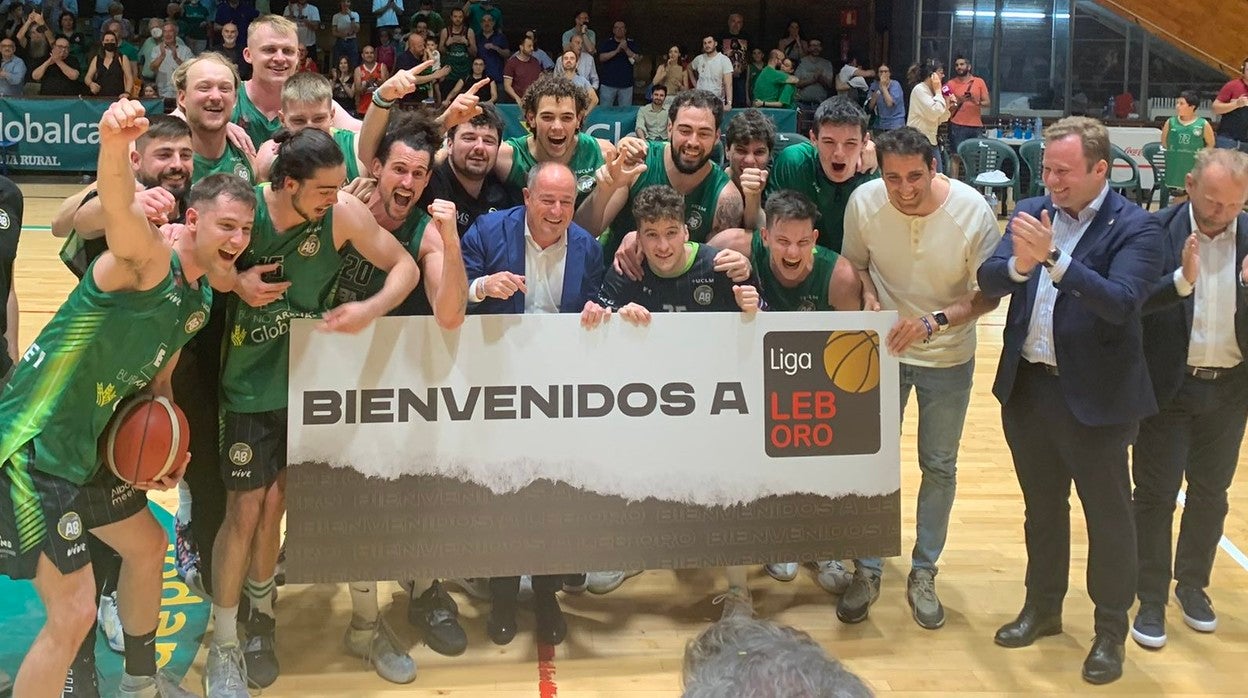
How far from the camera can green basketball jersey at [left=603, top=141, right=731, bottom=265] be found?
15.1 ft

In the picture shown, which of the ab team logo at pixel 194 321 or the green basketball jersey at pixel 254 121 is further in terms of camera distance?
the green basketball jersey at pixel 254 121

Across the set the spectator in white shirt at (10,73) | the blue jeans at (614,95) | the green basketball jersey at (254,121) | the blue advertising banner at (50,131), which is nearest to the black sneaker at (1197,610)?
the green basketball jersey at (254,121)

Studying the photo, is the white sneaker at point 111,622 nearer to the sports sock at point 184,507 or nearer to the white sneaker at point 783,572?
the sports sock at point 184,507

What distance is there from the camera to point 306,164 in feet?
11.5

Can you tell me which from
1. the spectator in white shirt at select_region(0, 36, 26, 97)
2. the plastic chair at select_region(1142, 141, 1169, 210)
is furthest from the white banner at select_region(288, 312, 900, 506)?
the spectator in white shirt at select_region(0, 36, 26, 97)

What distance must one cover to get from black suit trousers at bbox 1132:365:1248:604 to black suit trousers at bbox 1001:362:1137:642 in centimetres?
29

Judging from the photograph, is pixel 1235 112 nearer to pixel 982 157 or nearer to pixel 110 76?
pixel 982 157

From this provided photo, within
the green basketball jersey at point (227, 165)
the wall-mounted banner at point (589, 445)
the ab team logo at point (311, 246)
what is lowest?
the wall-mounted banner at point (589, 445)

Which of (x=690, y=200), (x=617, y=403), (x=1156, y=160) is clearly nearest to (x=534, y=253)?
(x=617, y=403)

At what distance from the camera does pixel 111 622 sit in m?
4.13

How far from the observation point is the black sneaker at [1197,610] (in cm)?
436

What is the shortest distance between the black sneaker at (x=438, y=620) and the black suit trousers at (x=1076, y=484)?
7.33ft

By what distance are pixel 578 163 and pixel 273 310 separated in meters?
1.53

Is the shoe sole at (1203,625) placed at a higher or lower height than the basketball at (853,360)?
lower
